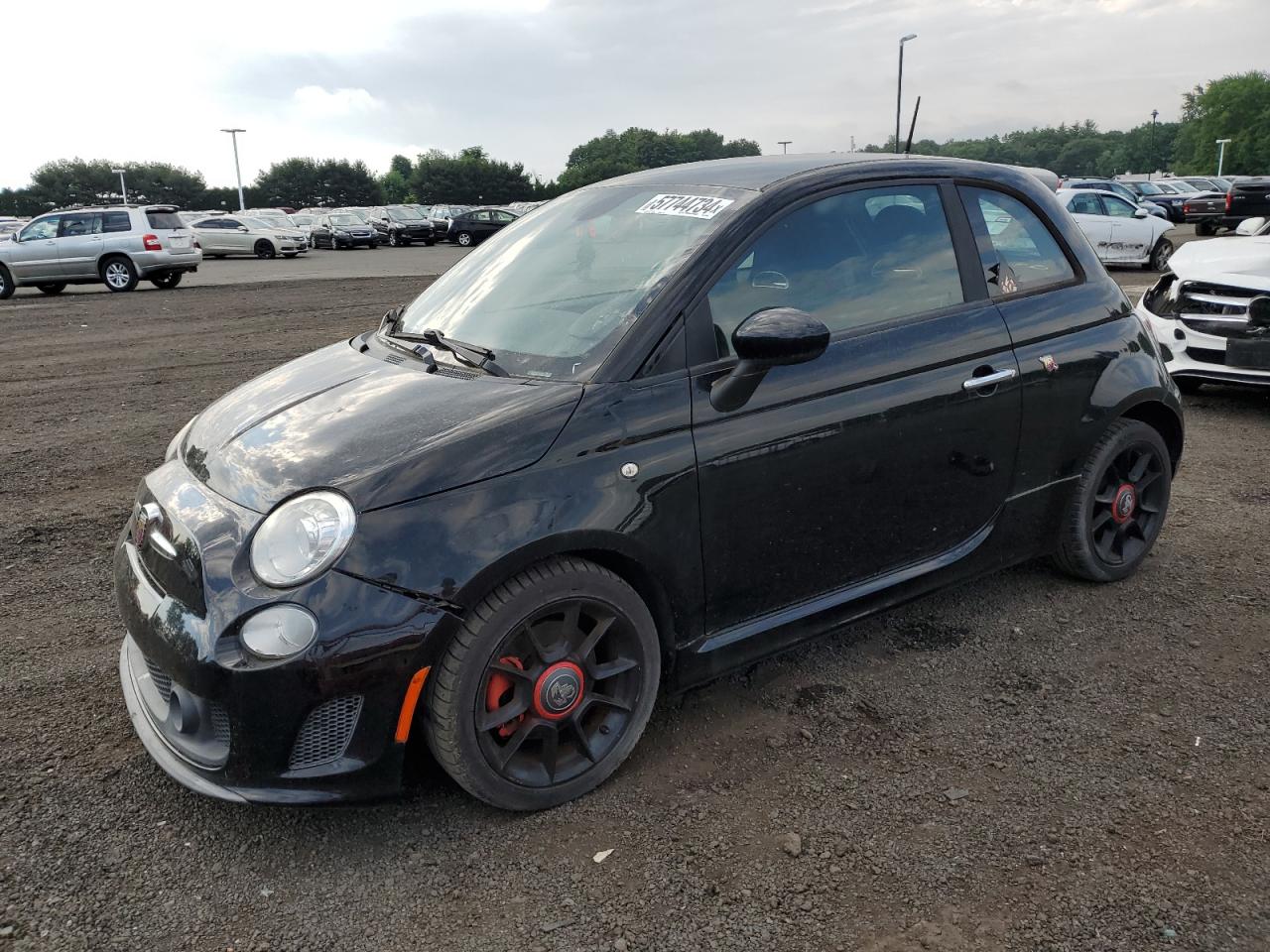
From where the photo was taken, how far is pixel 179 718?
2.49 m

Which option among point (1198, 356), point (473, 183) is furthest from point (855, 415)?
point (473, 183)

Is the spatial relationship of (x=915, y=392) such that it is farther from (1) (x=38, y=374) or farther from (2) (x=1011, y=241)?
(1) (x=38, y=374)

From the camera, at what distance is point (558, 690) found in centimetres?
265

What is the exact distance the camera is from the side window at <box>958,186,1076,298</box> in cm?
359

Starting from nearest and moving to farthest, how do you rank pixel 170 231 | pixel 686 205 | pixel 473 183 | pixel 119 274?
pixel 686 205, pixel 119 274, pixel 170 231, pixel 473 183

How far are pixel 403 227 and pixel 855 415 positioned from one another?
127ft

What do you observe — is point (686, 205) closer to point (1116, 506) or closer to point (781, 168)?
point (781, 168)

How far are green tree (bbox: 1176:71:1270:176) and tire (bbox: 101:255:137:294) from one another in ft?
341

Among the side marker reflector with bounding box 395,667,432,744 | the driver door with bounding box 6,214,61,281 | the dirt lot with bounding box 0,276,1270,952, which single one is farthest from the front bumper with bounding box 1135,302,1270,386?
the driver door with bounding box 6,214,61,281

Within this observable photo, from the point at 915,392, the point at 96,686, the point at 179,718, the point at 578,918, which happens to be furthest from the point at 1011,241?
the point at 96,686

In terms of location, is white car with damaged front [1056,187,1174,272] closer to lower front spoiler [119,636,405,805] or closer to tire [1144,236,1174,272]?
tire [1144,236,1174,272]

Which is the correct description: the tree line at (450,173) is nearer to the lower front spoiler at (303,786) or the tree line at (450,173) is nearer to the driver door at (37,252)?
the driver door at (37,252)

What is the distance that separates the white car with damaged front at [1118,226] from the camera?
18219mm

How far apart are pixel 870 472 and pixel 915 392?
1.06ft
